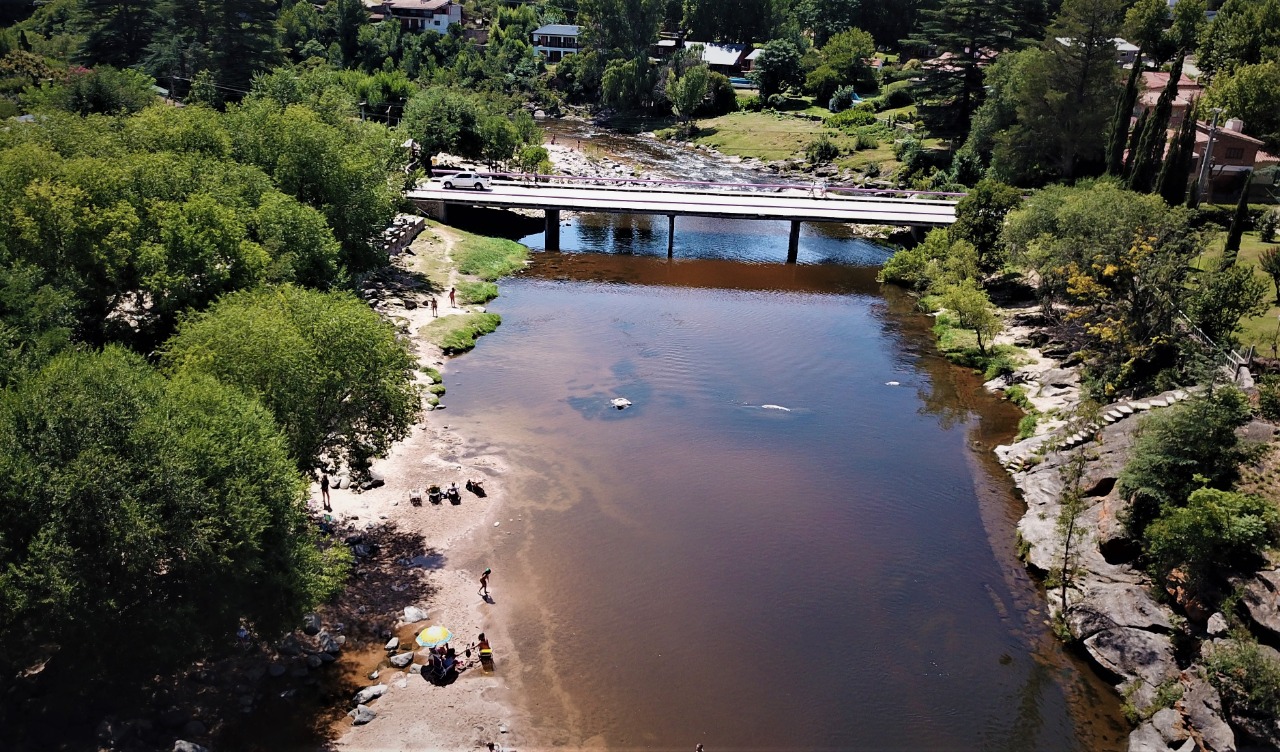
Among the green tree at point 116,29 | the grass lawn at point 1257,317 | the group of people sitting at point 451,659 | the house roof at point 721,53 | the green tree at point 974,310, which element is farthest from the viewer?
the house roof at point 721,53

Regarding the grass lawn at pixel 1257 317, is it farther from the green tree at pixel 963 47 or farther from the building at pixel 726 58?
the building at pixel 726 58

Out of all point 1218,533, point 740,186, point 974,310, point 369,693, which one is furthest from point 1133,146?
point 369,693

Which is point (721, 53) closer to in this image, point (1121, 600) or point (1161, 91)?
point (1161, 91)

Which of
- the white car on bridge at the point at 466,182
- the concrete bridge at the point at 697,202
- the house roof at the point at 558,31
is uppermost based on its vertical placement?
the house roof at the point at 558,31

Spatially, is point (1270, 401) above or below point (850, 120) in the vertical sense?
below

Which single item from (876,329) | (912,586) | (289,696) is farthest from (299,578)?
(876,329)

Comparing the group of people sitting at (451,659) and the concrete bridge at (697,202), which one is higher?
the concrete bridge at (697,202)

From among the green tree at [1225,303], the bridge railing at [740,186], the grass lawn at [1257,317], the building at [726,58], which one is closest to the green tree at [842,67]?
the building at [726,58]

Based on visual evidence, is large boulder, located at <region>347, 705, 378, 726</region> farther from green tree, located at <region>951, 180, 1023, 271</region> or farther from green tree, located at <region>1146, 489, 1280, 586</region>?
green tree, located at <region>951, 180, 1023, 271</region>
